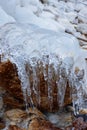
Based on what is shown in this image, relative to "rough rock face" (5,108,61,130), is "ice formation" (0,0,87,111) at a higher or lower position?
higher

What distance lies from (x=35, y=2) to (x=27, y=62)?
11.7 feet

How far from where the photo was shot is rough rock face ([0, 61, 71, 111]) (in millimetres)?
4293

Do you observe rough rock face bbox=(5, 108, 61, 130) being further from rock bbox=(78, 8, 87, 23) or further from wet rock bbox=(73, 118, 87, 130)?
rock bbox=(78, 8, 87, 23)

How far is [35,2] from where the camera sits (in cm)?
762

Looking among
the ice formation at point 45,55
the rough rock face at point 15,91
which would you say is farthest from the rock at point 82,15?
the rough rock face at point 15,91

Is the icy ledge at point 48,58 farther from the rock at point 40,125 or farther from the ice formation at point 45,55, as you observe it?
the rock at point 40,125

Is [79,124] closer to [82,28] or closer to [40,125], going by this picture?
[40,125]

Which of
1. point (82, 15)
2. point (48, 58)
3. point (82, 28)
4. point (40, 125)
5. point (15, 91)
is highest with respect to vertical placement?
point (82, 15)

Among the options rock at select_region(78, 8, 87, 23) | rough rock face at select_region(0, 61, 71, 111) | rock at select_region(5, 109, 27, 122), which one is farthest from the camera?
rock at select_region(78, 8, 87, 23)

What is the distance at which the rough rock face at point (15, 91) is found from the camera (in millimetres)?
4293

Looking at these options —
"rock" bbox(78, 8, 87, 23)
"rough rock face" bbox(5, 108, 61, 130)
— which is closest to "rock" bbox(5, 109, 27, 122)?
"rough rock face" bbox(5, 108, 61, 130)

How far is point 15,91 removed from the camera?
14.7 feet

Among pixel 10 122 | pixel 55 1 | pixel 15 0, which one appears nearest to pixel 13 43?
pixel 10 122

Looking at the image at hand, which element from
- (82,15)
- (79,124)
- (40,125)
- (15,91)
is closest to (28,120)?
(40,125)
